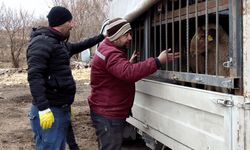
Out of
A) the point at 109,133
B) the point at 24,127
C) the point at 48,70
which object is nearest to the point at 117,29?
the point at 48,70

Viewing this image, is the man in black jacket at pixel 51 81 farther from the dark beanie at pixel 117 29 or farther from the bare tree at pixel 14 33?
the bare tree at pixel 14 33

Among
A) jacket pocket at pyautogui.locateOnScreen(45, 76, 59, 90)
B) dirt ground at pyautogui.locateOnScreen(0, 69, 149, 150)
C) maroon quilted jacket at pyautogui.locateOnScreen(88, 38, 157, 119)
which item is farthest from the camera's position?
dirt ground at pyautogui.locateOnScreen(0, 69, 149, 150)

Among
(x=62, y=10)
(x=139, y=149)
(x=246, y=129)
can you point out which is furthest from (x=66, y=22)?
(x=139, y=149)

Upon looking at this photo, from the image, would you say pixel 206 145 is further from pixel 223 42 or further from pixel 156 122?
pixel 223 42

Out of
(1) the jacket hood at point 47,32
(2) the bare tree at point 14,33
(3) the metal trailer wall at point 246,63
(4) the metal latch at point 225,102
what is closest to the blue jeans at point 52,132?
(1) the jacket hood at point 47,32

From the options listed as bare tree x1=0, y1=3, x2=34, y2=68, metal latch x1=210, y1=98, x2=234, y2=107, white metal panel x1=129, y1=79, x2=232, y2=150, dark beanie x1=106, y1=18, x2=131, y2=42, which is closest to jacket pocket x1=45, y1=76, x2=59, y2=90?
dark beanie x1=106, y1=18, x2=131, y2=42

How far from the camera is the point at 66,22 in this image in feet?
→ 9.18

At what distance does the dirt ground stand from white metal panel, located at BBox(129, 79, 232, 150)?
1741 mm

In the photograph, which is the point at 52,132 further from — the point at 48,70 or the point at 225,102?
the point at 225,102

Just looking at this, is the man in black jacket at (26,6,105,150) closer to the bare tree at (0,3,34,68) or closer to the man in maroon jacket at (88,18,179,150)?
the man in maroon jacket at (88,18,179,150)

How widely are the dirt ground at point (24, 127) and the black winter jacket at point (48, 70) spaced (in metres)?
1.89

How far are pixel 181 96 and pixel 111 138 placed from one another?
2.94ft

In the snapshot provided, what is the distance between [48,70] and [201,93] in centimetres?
169

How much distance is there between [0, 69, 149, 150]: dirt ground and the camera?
171 inches
